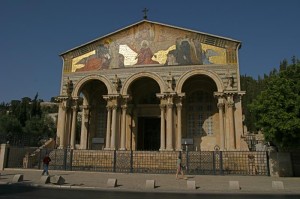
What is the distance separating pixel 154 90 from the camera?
28.5 metres

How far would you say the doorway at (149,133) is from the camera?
27.9 meters

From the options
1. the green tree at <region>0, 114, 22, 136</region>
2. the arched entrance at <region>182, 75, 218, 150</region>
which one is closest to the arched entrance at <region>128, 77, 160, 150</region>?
the arched entrance at <region>182, 75, 218, 150</region>

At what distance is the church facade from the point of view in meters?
23.1

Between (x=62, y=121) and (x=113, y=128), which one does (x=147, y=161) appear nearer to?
(x=113, y=128)

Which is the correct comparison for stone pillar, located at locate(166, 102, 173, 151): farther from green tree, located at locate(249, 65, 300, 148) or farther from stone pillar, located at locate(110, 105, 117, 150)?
green tree, located at locate(249, 65, 300, 148)

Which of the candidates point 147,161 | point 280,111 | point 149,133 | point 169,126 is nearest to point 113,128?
point 169,126

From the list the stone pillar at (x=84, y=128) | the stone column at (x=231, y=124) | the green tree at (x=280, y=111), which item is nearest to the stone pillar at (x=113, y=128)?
the stone pillar at (x=84, y=128)

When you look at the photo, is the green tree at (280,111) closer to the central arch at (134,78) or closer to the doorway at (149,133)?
the central arch at (134,78)

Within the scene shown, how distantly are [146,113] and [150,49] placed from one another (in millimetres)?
6435

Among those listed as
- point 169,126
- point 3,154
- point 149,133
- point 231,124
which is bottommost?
point 3,154

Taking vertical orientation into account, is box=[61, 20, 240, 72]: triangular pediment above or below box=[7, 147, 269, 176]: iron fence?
above

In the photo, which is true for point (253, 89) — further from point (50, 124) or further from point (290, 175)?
point (50, 124)

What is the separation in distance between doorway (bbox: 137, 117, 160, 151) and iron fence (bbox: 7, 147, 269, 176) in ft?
24.6

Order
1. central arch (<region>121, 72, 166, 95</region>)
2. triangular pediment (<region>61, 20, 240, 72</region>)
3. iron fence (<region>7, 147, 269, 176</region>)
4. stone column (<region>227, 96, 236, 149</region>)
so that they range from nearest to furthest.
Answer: iron fence (<region>7, 147, 269, 176</region>), stone column (<region>227, 96, 236, 149</region>), triangular pediment (<region>61, 20, 240, 72</region>), central arch (<region>121, 72, 166, 95</region>)
